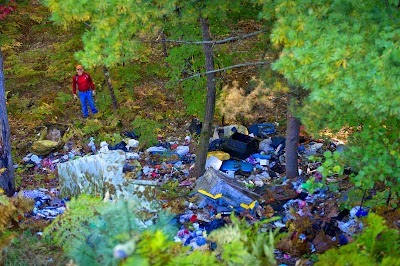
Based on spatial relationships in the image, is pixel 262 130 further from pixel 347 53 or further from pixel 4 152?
→ pixel 347 53

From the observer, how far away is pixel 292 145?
939cm

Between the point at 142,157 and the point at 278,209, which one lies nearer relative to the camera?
the point at 278,209

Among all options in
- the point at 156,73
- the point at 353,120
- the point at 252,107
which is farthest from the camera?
the point at 156,73

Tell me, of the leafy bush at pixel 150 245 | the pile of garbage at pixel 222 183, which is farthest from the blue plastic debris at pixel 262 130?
the leafy bush at pixel 150 245

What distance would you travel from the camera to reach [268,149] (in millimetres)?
11133

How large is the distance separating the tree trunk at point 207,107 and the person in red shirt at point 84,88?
4369 millimetres

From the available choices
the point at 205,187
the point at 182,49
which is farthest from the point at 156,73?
the point at 205,187

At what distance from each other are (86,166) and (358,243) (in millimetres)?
5881

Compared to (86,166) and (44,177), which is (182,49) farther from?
(44,177)

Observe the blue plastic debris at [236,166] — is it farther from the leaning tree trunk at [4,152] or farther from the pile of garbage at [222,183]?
the leaning tree trunk at [4,152]

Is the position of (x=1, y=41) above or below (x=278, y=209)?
above

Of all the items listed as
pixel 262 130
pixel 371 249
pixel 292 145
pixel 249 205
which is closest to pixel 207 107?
pixel 292 145

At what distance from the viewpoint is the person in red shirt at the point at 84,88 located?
12.6 m

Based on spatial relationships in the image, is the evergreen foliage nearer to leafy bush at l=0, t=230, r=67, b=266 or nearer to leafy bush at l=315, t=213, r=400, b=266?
leafy bush at l=315, t=213, r=400, b=266
